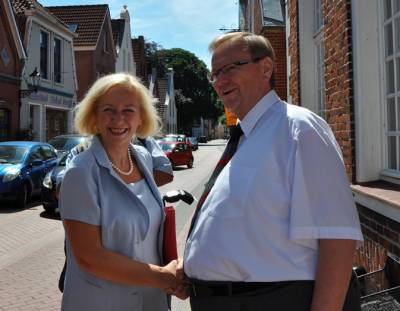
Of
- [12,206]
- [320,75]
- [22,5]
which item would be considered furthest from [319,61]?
[22,5]

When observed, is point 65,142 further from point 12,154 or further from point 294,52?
point 294,52

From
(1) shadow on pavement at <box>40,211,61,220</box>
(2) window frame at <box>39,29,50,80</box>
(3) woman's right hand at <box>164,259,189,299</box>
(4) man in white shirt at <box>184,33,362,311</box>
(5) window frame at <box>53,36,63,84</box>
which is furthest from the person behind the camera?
(5) window frame at <box>53,36,63,84</box>

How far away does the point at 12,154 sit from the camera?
11.5 metres

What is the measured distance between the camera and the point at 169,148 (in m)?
22.5

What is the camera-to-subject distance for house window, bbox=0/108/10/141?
18922 mm

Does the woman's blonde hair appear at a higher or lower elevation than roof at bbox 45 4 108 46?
lower

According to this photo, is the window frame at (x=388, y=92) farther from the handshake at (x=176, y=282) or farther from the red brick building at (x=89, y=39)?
the red brick building at (x=89, y=39)

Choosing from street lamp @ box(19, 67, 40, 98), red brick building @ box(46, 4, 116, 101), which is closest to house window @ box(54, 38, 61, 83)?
street lamp @ box(19, 67, 40, 98)

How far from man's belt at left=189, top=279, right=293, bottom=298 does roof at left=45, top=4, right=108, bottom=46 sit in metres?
29.8

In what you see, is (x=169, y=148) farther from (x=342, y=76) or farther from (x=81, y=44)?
(x=342, y=76)

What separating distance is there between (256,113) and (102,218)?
0.80 meters

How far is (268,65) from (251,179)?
517mm

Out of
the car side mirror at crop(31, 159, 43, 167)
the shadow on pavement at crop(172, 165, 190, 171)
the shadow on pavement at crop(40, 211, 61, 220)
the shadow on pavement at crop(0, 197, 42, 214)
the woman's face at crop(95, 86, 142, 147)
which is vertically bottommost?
the shadow on pavement at crop(40, 211, 61, 220)

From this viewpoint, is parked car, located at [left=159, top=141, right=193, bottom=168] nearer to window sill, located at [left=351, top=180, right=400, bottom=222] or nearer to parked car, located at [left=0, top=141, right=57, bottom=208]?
parked car, located at [left=0, top=141, right=57, bottom=208]
